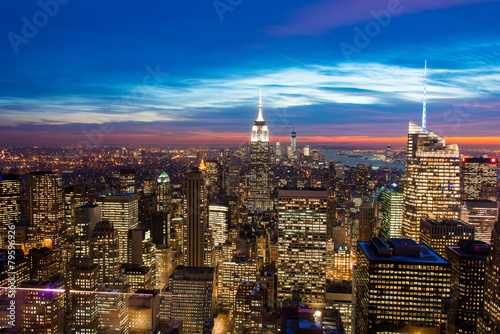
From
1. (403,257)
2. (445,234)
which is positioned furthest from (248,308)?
(445,234)

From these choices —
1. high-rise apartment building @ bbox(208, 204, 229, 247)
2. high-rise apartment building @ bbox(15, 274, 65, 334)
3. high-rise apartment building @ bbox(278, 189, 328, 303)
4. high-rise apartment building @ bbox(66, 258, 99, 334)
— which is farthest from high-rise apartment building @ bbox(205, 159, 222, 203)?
high-rise apartment building @ bbox(15, 274, 65, 334)

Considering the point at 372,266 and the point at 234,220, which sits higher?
the point at 372,266

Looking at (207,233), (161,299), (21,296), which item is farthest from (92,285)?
(207,233)

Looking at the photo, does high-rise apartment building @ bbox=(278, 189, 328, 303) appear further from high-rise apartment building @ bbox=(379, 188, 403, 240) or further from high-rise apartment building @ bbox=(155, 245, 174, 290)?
high-rise apartment building @ bbox=(155, 245, 174, 290)

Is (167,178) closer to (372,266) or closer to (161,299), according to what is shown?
(161,299)

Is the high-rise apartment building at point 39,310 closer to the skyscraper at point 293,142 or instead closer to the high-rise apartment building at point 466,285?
the high-rise apartment building at point 466,285

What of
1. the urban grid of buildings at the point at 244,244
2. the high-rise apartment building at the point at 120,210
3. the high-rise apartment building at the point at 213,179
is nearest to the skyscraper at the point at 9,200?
the urban grid of buildings at the point at 244,244

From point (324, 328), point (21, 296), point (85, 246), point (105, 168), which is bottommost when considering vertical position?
point (85, 246)
